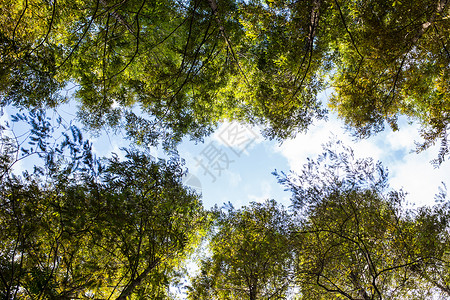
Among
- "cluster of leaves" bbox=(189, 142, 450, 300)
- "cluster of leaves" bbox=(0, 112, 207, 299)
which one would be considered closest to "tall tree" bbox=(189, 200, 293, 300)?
"cluster of leaves" bbox=(189, 142, 450, 300)

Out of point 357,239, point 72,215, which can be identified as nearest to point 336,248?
point 357,239

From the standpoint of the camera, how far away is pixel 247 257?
7746mm

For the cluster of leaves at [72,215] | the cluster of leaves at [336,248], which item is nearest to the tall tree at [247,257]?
the cluster of leaves at [336,248]

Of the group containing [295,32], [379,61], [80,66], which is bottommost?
[379,61]

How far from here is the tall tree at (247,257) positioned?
7.24 meters

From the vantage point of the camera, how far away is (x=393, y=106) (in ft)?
22.9

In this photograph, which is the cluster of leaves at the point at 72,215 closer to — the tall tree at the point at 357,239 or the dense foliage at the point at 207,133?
the dense foliage at the point at 207,133

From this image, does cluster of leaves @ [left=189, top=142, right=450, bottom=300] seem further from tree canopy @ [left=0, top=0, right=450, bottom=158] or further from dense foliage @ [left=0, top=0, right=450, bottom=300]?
tree canopy @ [left=0, top=0, right=450, bottom=158]

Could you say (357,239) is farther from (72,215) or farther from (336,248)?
(72,215)

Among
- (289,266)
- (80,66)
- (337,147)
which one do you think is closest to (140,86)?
(80,66)

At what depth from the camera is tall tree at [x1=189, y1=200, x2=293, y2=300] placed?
724 cm

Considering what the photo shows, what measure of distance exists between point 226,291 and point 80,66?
11321 mm

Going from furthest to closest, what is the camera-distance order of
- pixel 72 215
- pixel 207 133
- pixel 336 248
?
pixel 207 133
pixel 336 248
pixel 72 215

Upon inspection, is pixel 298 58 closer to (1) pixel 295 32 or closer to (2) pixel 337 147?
(1) pixel 295 32
